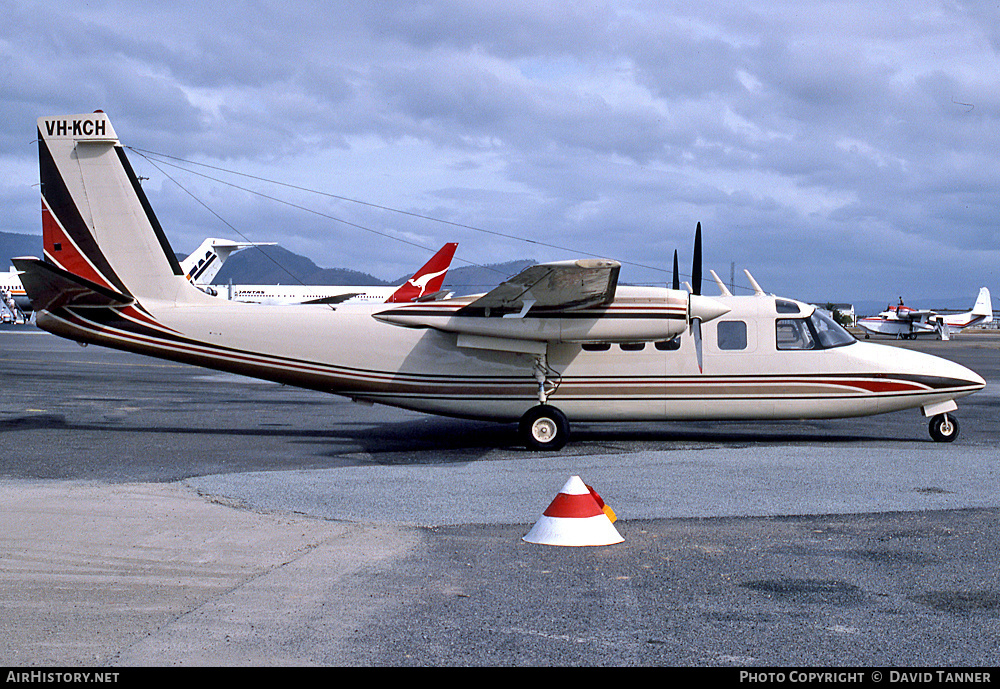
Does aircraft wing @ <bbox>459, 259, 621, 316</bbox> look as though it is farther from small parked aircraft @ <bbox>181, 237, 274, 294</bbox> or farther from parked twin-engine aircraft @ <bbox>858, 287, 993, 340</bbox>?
parked twin-engine aircraft @ <bbox>858, 287, 993, 340</bbox>

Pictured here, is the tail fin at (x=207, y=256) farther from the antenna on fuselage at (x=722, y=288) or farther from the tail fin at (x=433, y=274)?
the antenna on fuselage at (x=722, y=288)

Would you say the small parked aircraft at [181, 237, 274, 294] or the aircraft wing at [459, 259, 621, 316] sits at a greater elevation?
the small parked aircraft at [181, 237, 274, 294]

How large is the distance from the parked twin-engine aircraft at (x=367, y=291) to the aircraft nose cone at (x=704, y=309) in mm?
12358

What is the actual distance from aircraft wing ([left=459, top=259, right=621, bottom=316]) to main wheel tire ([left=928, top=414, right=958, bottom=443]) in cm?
628

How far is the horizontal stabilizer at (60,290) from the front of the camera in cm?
1550

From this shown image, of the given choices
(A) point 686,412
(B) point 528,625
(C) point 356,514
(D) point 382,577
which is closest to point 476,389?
(A) point 686,412

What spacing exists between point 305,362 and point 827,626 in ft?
38.4

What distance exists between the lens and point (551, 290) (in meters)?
14.1

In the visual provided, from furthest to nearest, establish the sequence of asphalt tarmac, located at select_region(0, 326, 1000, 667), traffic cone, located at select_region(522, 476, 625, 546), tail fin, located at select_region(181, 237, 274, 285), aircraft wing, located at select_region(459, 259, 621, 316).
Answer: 1. tail fin, located at select_region(181, 237, 274, 285)
2. aircraft wing, located at select_region(459, 259, 621, 316)
3. traffic cone, located at select_region(522, 476, 625, 546)
4. asphalt tarmac, located at select_region(0, 326, 1000, 667)

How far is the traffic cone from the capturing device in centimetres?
793

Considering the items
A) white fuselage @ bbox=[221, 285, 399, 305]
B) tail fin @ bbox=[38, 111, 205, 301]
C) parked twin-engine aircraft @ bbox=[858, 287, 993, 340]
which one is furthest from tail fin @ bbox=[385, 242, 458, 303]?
parked twin-engine aircraft @ bbox=[858, 287, 993, 340]

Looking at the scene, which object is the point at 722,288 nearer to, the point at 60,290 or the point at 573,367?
the point at 573,367

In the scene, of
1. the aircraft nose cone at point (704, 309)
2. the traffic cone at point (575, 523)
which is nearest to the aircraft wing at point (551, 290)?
the aircraft nose cone at point (704, 309)
